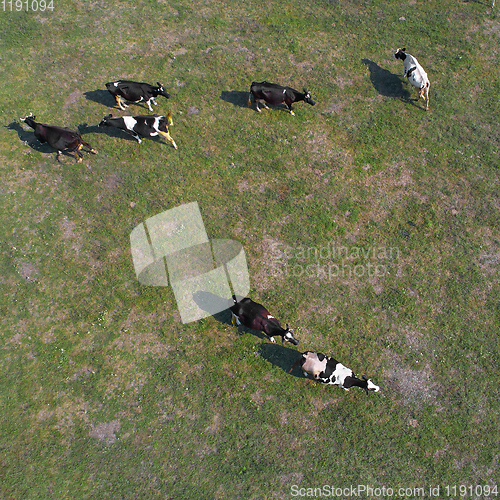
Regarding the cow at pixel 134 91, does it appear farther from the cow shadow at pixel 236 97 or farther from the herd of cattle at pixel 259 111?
the cow shadow at pixel 236 97

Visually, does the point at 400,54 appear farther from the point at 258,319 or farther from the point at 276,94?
the point at 258,319

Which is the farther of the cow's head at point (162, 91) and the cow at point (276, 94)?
the cow's head at point (162, 91)

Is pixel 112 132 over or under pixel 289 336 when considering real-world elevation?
over

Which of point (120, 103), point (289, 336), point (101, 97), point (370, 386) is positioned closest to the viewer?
point (370, 386)

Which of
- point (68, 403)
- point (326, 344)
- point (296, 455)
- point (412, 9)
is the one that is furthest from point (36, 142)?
point (412, 9)

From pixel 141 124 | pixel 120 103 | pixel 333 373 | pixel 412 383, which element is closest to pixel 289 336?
pixel 333 373

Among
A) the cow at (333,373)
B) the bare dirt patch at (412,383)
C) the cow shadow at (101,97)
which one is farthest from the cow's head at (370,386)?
the cow shadow at (101,97)
